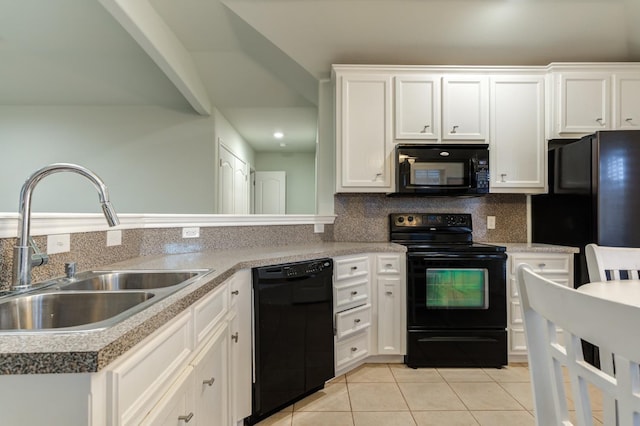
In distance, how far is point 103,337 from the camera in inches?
23.7

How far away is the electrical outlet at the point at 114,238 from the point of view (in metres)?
1.54

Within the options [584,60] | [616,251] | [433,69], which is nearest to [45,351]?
[616,251]

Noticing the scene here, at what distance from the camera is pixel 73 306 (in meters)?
1.00

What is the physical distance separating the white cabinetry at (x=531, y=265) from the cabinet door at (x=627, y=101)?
1209 millimetres

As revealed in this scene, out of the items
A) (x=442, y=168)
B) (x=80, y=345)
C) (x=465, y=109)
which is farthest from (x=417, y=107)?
(x=80, y=345)

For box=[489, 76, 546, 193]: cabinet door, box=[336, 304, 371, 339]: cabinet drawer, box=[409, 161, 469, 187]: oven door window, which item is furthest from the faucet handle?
box=[489, 76, 546, 193]: cabinet door

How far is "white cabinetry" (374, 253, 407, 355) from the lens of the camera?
7.57 ft

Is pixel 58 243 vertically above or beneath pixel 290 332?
above

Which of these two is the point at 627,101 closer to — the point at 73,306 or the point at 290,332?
the point at 290,332

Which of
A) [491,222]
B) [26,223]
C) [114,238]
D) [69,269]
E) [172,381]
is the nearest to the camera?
[172,381]

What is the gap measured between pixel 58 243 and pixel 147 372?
2.72 feet

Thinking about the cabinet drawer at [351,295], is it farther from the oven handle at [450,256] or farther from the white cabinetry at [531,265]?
the white cabinetry at [531,265]

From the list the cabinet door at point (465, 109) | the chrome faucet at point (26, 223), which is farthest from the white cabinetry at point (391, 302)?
the chrome faucet at point (26, 223)

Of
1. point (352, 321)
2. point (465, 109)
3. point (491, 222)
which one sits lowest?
point (352, 321)
